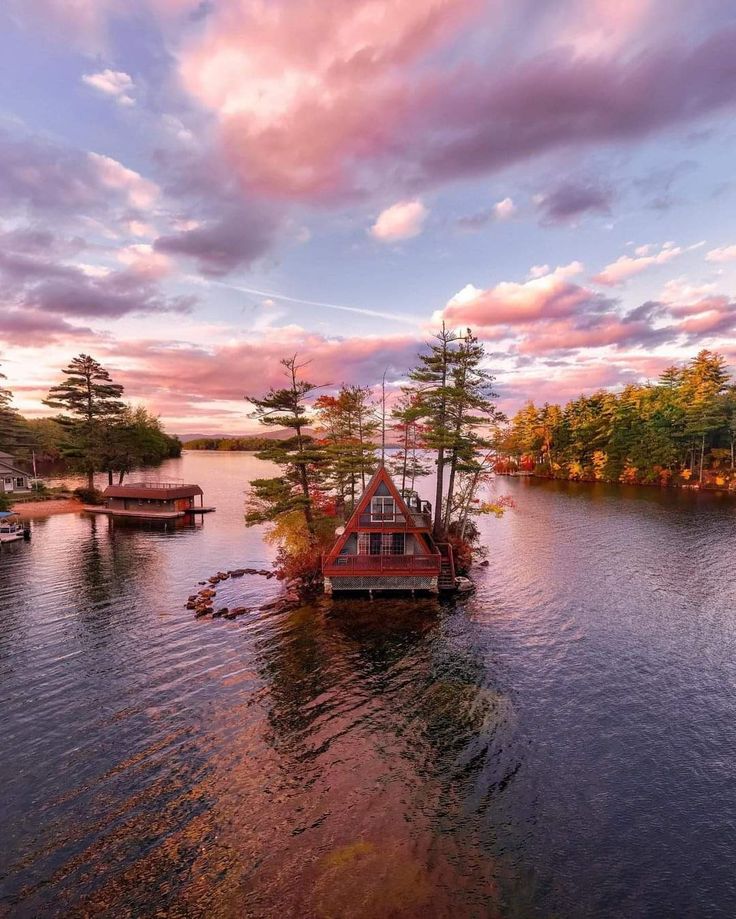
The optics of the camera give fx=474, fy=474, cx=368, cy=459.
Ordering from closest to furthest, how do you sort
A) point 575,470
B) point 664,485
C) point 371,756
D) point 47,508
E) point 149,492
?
point 371,756, point 149,492, point 47,508, point 664,485, point 575,470

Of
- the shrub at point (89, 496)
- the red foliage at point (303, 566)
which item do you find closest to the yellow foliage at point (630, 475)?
the red foliage at point (303, 566)

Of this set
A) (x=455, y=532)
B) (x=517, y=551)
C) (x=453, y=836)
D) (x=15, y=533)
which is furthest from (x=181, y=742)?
(x=15, y=533)

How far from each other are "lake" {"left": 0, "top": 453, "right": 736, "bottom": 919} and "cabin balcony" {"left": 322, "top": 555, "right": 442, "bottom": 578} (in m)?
2.41

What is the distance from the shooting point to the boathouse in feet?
233

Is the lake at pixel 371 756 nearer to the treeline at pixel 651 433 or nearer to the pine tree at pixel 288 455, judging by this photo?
the pine tree at pixel 288 455

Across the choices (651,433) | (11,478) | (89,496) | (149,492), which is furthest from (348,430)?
(651,433)

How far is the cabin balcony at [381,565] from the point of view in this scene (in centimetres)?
3566

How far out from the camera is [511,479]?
127375mm

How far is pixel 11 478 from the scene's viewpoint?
83438 mm

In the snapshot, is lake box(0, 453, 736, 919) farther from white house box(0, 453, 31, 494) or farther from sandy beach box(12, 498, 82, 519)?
white house box(0, 453, 31, 494)

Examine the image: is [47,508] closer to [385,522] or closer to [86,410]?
[86,410]

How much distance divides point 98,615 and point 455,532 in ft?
103

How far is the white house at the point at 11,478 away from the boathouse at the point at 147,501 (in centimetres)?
2214

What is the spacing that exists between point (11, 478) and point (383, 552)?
7872 centimetres
